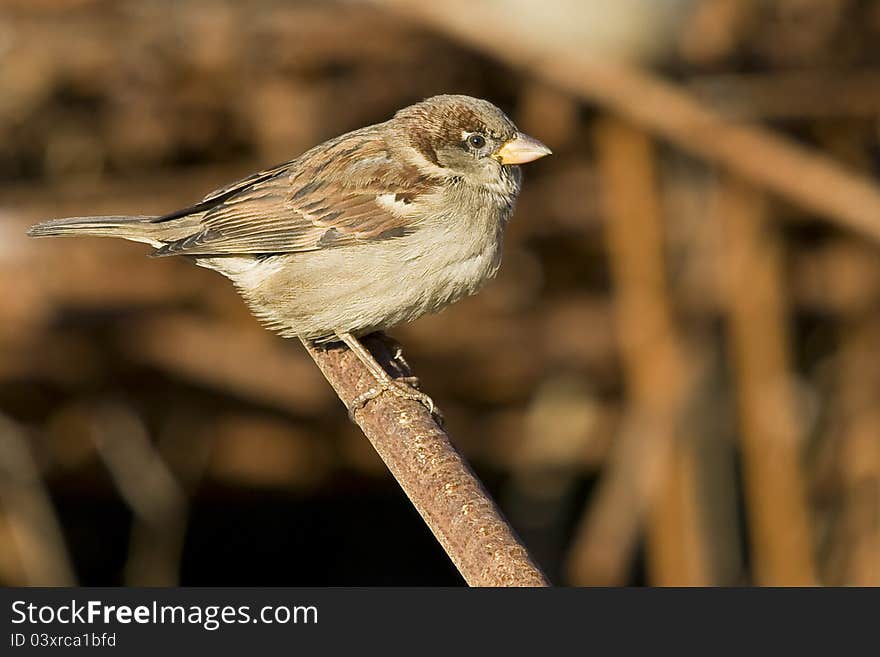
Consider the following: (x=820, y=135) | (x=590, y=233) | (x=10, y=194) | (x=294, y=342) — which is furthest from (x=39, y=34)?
(x=820, y=135)

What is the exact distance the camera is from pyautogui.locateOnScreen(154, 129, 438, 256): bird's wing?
3.43 meters

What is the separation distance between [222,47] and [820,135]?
2.46 m

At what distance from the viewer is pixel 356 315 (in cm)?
331

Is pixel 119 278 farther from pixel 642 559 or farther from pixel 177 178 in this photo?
pixel 642 559

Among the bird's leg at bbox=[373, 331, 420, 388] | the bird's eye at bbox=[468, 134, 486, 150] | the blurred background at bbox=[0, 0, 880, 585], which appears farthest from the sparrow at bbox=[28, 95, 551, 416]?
the blurred background at bbox=[0, 0, 880, 585]

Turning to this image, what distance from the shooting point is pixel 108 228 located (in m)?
3.50

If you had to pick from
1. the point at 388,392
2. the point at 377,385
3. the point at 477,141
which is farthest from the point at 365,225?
the point at 388,392

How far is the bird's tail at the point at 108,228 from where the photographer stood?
3430 millimetres

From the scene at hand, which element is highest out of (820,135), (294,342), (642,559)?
(820,135)

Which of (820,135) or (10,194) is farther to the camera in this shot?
(820,135)

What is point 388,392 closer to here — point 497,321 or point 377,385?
point 377,385

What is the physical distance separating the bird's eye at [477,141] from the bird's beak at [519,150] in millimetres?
49

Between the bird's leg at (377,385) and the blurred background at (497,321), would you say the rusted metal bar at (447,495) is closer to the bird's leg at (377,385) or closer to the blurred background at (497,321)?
the bird's leg at (377,385)

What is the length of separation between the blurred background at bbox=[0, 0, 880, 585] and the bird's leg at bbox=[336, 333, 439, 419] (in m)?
1.55
